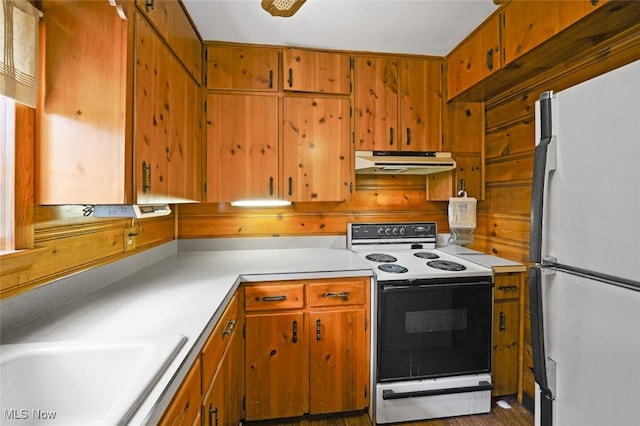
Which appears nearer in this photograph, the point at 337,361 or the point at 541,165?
the point at 541,165

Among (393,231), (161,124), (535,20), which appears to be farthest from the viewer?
(393,231)

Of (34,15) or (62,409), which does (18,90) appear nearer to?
(34,15)

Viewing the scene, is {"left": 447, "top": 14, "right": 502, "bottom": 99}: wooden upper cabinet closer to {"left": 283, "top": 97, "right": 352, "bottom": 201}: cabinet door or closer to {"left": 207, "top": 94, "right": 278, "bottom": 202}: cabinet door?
{"left": 283, "top": 97, "right": 352, "bottom": 201}: cabinet door

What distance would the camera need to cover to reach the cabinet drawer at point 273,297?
173cm

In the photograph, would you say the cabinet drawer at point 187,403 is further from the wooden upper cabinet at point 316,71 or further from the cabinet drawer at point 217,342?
the wooden upper cabinet at point 316,71

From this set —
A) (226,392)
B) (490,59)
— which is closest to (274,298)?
(226,392)

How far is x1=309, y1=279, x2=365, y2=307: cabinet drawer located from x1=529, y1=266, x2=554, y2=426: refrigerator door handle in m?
0.92

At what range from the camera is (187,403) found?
878mm

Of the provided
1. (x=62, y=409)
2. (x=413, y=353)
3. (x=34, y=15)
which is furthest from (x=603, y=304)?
(x=34, y=15)

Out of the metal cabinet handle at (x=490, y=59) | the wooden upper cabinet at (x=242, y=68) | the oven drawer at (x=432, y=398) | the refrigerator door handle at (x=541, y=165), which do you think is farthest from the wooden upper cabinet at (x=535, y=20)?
the oven drawer at (x=432, y=398)

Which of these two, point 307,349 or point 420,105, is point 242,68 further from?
point 307,349

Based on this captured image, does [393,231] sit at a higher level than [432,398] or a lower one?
higher

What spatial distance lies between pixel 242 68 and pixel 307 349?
6.58ft

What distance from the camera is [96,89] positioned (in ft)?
3.45
